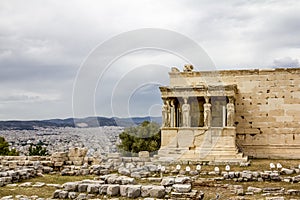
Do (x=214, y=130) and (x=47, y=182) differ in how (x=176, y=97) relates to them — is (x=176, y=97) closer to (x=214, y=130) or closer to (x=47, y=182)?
(x=214, y=130)

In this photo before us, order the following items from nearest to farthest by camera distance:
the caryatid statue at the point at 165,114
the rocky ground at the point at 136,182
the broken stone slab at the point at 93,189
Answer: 1. the rocky ground at the point at 136,182
2. the broken stone slab at the point at 93,189
3. the caryatid statue at the point at 165,114

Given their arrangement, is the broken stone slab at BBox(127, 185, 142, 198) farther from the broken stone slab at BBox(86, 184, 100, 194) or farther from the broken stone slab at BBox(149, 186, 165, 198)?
the broken stone slab at BBox(86, 184, 100, 194)

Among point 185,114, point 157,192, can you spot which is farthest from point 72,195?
point 185,114

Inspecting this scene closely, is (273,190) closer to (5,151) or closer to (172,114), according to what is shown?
(172,114)

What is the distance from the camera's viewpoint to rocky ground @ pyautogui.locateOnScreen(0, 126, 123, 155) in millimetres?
31847

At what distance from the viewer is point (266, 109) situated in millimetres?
24328

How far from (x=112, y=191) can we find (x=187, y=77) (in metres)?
15.1

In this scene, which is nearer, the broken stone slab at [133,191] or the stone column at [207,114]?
the broken stone slab at [133,191]

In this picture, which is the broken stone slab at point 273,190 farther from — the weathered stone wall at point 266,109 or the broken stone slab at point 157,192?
the weathered stone wall at point 266,109

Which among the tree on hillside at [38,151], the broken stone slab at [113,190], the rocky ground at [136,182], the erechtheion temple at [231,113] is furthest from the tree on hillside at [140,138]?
the broken stone slab at [113,190]

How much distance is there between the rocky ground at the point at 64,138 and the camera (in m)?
31.8

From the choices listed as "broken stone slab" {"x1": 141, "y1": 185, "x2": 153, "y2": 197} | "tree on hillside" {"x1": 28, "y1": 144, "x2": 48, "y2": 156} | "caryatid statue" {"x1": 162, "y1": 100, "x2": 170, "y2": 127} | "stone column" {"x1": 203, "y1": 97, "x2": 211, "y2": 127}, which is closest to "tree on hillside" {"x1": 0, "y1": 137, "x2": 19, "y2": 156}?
"tree on hillside" {"x1": 28, "y1": 144, "x2": 48, "y2": 156}

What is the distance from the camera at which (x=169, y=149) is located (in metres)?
22.2

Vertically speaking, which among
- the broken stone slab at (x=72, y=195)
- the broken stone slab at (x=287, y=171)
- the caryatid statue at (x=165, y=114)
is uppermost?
the caryatid statue at (x=165, y=114)
